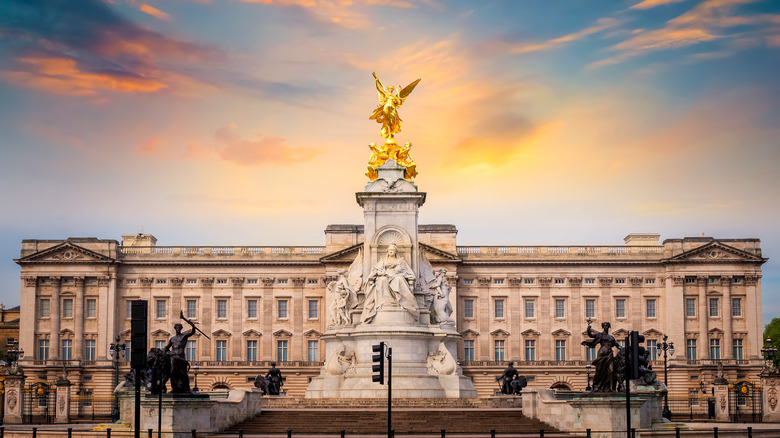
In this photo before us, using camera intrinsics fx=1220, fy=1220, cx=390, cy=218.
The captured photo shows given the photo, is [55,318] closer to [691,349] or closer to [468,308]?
[468,308]

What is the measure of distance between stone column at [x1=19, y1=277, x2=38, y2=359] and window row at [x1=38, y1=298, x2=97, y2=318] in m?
0.65

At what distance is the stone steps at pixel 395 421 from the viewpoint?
4625 centimetres

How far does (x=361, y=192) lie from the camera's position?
59.2 metres

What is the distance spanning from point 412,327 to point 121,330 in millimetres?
68429

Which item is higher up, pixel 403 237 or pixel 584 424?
pixel 403 237

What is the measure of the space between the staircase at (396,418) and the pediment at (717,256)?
6812 cm

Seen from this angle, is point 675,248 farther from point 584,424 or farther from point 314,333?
point 584,424

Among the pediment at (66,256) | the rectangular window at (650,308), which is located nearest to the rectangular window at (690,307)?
the rectangular window at (650,308)

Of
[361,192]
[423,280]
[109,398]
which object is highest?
[361,192]

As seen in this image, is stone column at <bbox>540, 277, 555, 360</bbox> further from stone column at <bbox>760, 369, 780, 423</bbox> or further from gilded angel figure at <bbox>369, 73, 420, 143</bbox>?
gilded angel figure at <bbox>369, 73, 420, 143</bbox>

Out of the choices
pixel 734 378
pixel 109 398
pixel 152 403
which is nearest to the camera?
pixel 152 403

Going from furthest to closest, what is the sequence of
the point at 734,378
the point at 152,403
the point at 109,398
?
the point at 734,378 → the point at 109,398 → the point at 152,403

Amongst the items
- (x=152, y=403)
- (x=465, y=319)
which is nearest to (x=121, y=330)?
(x=465, y=319)

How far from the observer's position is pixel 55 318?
388ft
